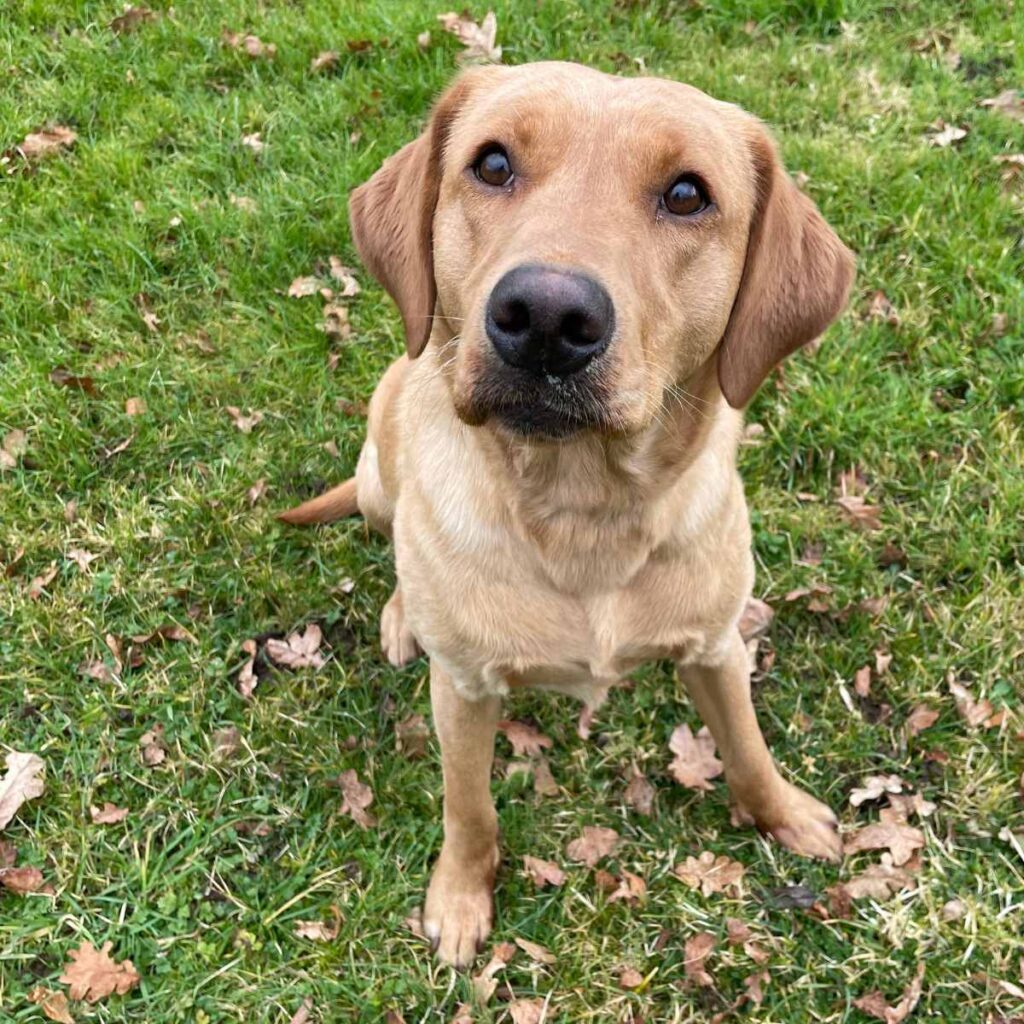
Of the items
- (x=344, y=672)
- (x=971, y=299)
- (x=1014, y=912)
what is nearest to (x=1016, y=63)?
(x=971, y=299)

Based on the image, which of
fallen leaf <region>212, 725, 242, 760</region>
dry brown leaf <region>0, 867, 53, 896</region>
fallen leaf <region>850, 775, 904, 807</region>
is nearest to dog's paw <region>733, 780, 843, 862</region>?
fallen leaf <region>850, 775, 904, 807</region>

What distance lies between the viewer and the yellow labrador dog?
6.70ft

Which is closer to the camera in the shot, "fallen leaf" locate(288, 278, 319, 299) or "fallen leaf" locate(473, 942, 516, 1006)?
"fallen leaf" locate(473, 942, 516, 1006)

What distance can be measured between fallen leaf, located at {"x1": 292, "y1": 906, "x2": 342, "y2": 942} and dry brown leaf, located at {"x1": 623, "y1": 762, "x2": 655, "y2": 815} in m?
1.05

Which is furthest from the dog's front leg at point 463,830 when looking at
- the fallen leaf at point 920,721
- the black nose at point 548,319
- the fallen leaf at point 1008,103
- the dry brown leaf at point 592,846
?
the fallen leaf at point 1008,103

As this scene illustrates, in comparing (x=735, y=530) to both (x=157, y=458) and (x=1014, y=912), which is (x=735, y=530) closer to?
(x=1014, y=912)

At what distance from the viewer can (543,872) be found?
3256 millimetres

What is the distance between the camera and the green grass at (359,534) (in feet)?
10.2

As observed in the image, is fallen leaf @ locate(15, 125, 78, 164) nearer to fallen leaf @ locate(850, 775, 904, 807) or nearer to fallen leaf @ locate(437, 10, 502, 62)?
fallen leaf @ locate(437, 10, 502, 62)

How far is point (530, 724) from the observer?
3566mm

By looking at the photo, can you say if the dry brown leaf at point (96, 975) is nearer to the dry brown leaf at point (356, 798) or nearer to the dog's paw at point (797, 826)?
the dry brown leaf at point (356, 798)

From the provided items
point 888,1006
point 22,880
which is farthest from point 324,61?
point 888,1006

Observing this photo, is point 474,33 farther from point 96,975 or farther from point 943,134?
point 96,975

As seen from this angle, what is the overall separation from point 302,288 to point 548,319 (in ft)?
9.72
